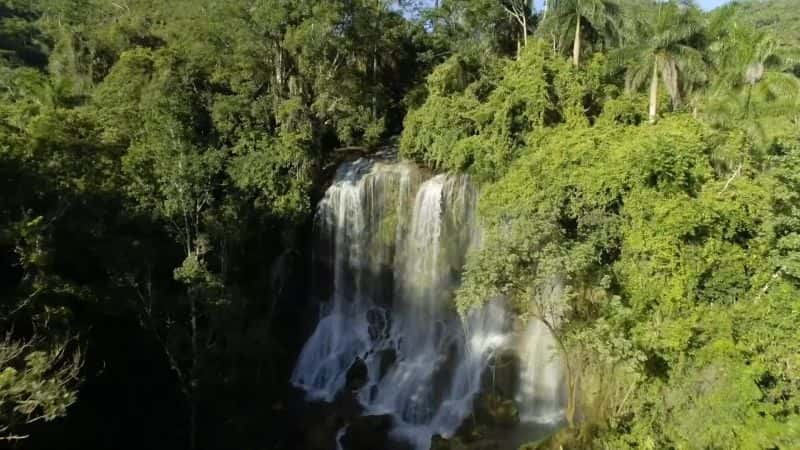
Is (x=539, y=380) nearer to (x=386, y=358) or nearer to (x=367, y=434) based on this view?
(x=367, y=434)

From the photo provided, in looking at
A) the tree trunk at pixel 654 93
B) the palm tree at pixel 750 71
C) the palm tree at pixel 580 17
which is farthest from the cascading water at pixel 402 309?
the palm tree at pixel 750 71

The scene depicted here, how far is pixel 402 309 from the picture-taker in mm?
22344

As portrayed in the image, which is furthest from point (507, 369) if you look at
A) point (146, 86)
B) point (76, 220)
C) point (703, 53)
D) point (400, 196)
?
point (146, 86)

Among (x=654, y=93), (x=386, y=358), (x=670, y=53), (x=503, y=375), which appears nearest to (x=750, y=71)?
(x=670, y=53)

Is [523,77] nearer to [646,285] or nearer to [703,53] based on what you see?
[703,53]

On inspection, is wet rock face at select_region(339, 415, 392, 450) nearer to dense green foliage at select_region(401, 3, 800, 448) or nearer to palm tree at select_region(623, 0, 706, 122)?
dense green foliage at select_region(401, 3, 800, 448)

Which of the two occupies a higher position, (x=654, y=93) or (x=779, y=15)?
(x=779, y=15)

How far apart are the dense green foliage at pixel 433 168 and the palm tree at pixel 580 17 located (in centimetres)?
13

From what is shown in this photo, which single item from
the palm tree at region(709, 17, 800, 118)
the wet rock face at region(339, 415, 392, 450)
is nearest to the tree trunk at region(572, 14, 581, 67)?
the palm tree at region(709, 17, 800, 118)

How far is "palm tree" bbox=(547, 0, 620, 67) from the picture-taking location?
21641 millimetres

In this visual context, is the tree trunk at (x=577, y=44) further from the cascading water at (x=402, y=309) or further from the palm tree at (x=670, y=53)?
the cascading water at (x=402, y=309)

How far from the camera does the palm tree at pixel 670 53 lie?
17.9m

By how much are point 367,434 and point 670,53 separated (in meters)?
16.5

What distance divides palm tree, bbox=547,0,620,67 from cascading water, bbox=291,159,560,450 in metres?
8.14
